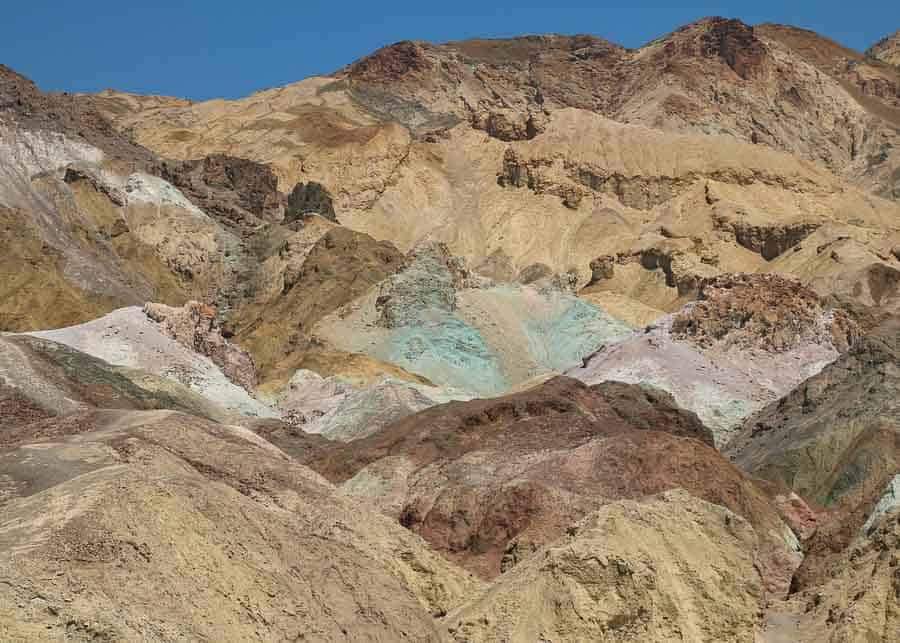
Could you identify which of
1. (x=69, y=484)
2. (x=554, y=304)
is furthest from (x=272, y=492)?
(x=554, y=304)

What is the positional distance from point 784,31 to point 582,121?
8674 centimetres

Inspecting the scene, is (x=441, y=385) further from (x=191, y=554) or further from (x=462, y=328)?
(x=191, y=554)

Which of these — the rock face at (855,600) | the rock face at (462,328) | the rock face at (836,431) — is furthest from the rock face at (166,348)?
the rock face at (855,600)

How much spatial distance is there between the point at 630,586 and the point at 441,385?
30567mm

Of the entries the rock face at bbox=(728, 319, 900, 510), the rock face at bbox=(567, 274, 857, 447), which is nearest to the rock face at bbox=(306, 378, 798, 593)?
the rock face at bbox=(728, 319, 900, 510)

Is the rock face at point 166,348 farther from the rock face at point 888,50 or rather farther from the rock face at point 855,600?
the rock face at point 888,50

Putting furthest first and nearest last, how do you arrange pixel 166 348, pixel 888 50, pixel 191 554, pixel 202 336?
pixel 888 50 < pixel 202 336 < pixel 166 348 < pixel 191 554

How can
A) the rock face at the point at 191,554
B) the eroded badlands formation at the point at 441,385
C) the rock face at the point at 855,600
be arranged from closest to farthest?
the rock face at the point at 191,554 → the eroded badlands formation at the point at 441,385 → the rock face at the point at 855,600

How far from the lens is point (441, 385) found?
43219mm

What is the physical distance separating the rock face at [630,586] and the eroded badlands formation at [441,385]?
31mm

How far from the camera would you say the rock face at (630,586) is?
12289 millimetres

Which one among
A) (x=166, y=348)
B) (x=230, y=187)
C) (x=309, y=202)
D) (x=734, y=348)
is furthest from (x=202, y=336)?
(x=230, y=187)

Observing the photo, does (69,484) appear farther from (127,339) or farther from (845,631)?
→ (127,339)

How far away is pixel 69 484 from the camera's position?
1092cm
